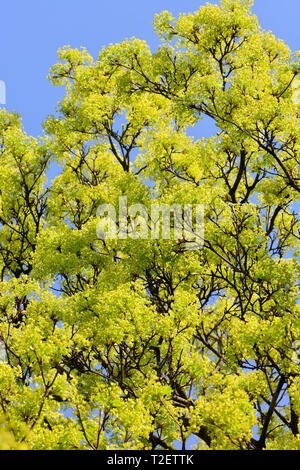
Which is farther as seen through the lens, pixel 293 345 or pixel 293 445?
pixel 293 345

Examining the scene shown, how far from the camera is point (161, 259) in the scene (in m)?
13.3

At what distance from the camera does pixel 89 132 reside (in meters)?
17.6

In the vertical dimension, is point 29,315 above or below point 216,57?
below

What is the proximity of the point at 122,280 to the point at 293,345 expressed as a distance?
4607mm

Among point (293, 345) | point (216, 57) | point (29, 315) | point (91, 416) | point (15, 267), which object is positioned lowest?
point (91, 416)

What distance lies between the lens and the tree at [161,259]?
9.20m

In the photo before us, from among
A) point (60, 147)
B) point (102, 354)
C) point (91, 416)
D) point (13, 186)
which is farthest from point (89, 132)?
point (91, 416)

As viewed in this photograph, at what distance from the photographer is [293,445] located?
935 centimetres

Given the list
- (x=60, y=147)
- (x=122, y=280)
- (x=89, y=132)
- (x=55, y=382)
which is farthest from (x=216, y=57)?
(x=55, y=382)

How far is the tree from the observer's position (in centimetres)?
920

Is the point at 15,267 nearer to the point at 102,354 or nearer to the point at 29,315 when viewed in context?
the point at 29,315
